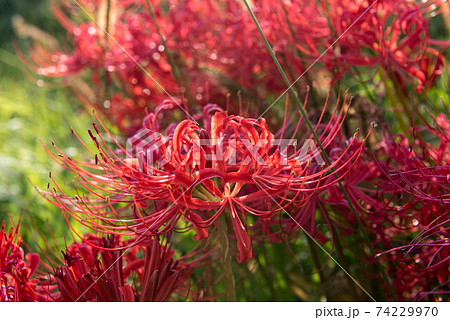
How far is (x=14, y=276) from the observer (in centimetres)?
63

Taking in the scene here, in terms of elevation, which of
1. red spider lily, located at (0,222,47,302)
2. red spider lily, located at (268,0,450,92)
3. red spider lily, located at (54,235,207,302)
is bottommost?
red spider lily, located at (54,235,207,302)

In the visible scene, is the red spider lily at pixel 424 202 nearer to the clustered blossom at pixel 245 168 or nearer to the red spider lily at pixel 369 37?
the clustered blossom at pixel 245 168

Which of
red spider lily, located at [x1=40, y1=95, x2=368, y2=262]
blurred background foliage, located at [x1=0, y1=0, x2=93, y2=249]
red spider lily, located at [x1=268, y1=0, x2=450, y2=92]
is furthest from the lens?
blurred background foliage, located at [x1=0, y1=0, x2=93, y2=249]

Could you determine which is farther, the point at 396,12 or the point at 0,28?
the point at 0,28

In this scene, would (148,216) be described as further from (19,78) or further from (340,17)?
(19,78)

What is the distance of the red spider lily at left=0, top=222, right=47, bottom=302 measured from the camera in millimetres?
633

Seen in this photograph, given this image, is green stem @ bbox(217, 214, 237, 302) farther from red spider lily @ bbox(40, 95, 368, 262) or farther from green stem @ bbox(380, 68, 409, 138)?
green stem @ bbox(380, 68, 409, 138)

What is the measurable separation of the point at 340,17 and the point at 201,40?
39 cm

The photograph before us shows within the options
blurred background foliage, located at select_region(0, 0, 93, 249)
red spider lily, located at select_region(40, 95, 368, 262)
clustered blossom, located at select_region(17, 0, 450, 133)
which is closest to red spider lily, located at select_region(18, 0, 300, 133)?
clustered blossom, located at select_region(17, 0, 450, 133)

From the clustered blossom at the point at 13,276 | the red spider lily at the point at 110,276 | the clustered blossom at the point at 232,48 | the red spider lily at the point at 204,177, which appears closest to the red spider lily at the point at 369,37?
the clustered blossom at the point at 232,48

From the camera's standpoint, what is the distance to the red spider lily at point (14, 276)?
633 millimetres

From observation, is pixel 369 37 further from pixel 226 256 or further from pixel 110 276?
pixel 110 276

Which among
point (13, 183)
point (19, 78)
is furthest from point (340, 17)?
point (19, 78)

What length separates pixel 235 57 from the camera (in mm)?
1061
